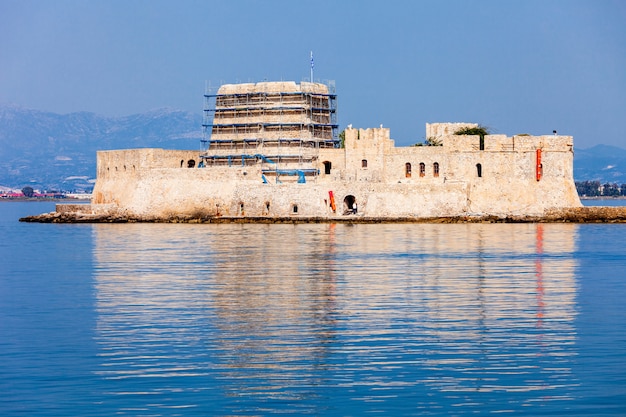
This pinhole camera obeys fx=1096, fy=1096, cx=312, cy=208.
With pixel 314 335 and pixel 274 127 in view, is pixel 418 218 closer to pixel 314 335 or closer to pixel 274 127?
pixel 274 127

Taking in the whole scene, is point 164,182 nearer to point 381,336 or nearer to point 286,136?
point 286,136

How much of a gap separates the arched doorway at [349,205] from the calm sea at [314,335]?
2003 centimetres

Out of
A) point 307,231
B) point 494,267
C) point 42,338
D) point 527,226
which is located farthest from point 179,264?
point 527,226

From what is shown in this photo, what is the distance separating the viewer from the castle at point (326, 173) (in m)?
47.6

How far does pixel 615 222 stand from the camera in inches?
1996

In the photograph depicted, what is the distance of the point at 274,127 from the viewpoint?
53.0 meters

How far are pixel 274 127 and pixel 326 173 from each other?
3.46 m

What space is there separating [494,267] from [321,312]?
8.84m

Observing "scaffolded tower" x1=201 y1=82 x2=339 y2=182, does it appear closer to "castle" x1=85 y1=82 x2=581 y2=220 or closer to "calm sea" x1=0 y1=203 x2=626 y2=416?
"castle" x1=85 y1=82 x2=581 y2=220

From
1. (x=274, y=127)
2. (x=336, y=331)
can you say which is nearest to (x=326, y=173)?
(x=274, y=127)

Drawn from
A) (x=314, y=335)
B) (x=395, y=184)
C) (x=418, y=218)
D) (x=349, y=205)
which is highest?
(x=395, y=184)

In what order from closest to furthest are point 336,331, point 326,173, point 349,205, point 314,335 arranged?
point 314,335
point 336,331
point 349,205
point 326,173

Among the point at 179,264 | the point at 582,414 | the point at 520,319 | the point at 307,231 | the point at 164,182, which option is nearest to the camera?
the point at 582,414

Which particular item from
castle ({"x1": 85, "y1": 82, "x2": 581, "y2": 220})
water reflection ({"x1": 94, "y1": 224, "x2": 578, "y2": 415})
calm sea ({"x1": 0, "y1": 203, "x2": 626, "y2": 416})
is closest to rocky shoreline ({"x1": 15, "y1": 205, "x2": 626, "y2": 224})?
castle ({"x1": 85, "y1": 82, "x2": 581, "y2": 220})
